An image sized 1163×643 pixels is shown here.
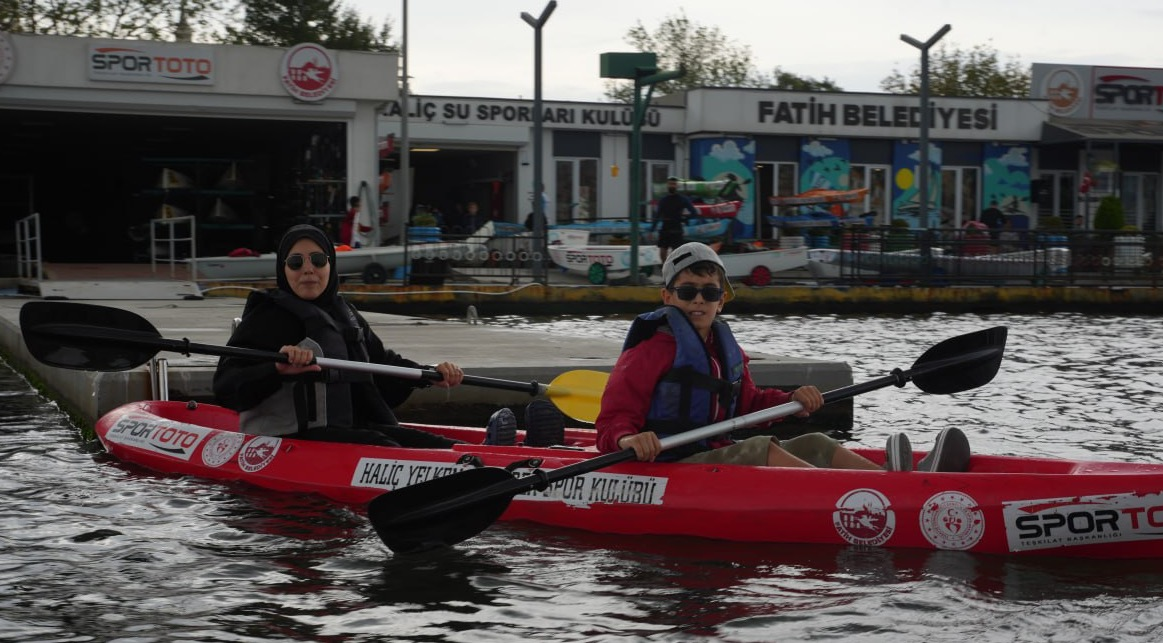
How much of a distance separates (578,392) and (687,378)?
79.1 inches

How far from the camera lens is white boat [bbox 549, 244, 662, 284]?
2511 centimetres

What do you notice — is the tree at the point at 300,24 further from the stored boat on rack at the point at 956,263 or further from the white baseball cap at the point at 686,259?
the white baseball cap at the point at 686,259

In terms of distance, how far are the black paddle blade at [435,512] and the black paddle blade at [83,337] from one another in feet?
7.09

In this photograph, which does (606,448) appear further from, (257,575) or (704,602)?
(257,575)

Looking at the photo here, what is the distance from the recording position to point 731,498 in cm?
621

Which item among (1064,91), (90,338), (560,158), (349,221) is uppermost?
(1064,91)

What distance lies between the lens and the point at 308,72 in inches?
984

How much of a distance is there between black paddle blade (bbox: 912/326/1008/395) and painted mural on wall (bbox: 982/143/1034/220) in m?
32.2

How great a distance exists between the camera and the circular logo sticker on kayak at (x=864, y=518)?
603 cm

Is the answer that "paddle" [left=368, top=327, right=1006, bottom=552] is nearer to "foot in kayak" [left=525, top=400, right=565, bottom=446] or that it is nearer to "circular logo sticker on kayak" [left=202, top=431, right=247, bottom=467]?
"foot in kayak" [left=525, top=400, right=565, bottom=446]

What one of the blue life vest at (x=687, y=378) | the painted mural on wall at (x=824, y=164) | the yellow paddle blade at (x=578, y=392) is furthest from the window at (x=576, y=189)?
the blue life vest at (x=687, y=378)

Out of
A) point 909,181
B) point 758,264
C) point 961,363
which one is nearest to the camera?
point 961,363

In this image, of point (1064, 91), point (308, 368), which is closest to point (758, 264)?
point (1064, 91)

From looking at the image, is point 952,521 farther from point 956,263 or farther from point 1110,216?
point 1110,216
